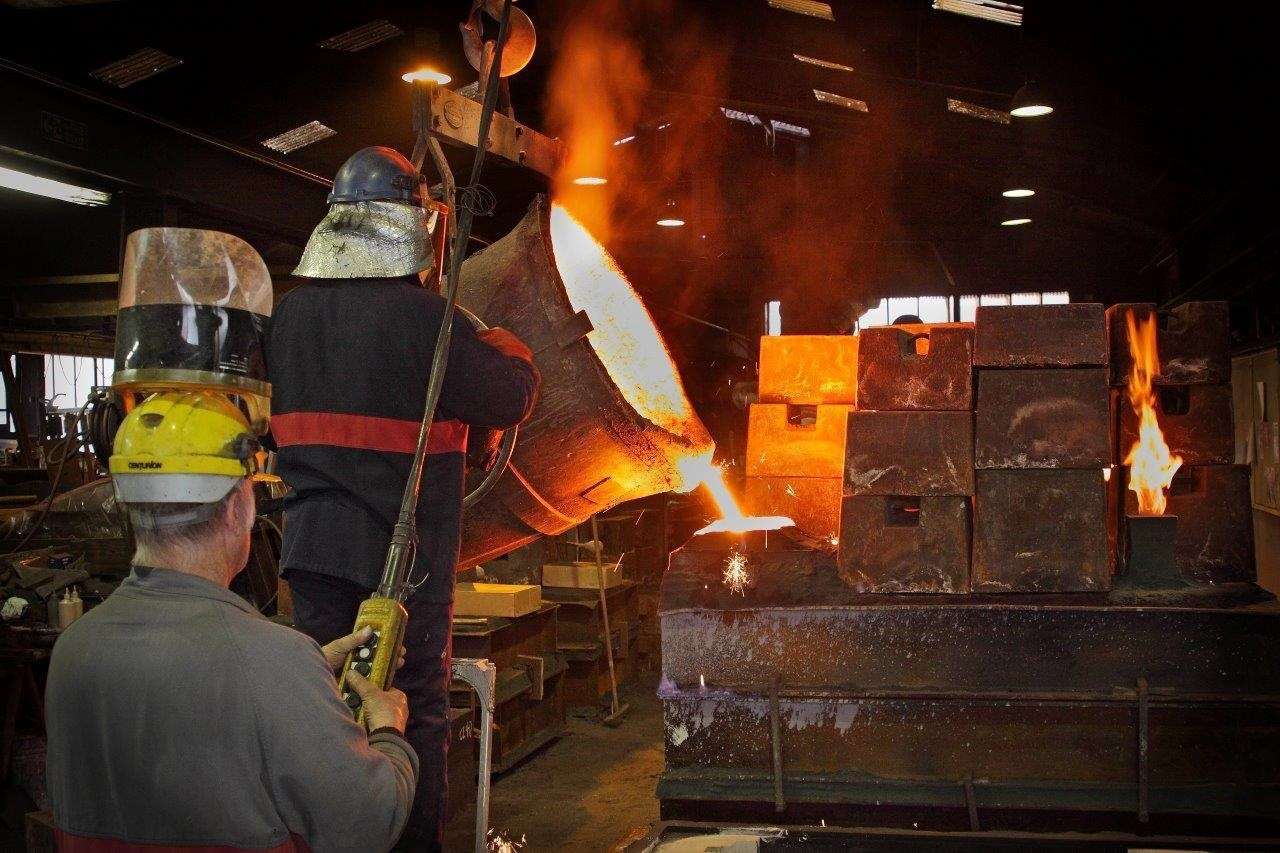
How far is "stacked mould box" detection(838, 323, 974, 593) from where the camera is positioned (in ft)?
12.1

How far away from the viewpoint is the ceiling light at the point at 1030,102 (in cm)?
682

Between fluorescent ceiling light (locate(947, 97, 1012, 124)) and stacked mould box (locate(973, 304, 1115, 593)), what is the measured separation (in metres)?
5.59

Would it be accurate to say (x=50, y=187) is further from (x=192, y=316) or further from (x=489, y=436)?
(x=192, y=316)

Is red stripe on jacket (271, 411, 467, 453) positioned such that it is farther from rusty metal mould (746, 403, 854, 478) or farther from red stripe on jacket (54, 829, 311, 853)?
rusty metal mould (746, 403, 854, 478)

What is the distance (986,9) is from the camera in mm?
6668

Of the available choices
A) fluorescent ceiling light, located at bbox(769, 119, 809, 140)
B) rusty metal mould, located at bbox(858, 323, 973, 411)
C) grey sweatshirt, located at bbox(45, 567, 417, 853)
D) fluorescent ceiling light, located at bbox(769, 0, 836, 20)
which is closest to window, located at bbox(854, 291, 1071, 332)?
fluorescent ceiling light, located at bbox(769, 119, 809, 140)

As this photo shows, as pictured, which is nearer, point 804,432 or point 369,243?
point 369,243

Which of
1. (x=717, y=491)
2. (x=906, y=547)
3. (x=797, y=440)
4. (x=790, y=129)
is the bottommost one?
(x=906, y=547)

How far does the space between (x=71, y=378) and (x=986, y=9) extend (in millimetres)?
16332

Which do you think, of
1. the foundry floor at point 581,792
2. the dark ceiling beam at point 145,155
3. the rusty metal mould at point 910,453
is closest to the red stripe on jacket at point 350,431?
the rusty metal mould at point 910,453

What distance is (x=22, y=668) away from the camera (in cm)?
540

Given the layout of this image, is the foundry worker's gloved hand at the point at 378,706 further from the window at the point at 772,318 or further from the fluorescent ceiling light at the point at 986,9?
the window at the point at 772,318

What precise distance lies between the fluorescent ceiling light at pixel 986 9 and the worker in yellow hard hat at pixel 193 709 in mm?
6020

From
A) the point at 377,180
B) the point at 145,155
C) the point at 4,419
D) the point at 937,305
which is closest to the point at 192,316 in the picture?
the point at 377,180
